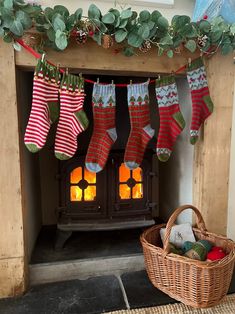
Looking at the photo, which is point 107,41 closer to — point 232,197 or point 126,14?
point 126,14

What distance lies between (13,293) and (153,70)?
152 cm

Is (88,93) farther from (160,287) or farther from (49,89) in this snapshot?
(160,287)

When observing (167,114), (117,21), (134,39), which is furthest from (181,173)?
(117,21)

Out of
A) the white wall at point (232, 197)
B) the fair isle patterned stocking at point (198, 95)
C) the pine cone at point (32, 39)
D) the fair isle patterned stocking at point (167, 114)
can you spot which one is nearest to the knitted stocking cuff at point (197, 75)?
the fair isle patterned stocking at point (198, 95)

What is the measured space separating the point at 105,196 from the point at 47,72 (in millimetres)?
886

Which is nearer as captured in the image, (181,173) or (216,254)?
(216,254)

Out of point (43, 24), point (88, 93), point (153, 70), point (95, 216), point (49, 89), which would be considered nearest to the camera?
point (43, 24)

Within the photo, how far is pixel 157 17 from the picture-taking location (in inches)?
52.2

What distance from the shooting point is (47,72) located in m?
1.36

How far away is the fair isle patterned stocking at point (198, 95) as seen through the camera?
5.07 feet

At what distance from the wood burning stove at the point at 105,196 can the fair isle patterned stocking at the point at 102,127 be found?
0.20 metres

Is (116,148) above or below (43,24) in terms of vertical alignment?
below

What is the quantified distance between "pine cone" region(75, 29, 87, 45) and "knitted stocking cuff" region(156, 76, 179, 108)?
0.48 metres

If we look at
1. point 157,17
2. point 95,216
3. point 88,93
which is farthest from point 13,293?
point 157,17
